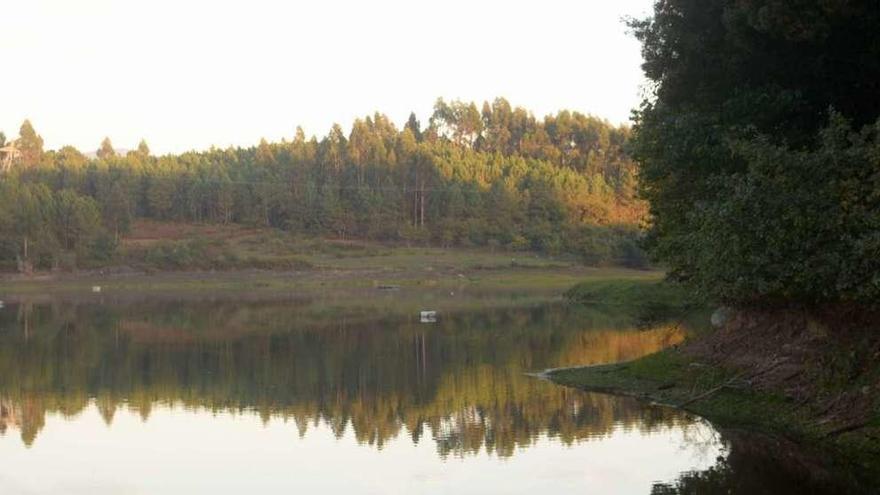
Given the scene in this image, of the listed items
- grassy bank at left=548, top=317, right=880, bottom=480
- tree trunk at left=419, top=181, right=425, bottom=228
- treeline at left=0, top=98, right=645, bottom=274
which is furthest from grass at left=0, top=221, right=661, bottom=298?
grassy bank at left=548, top=317, right=880, bottom=480

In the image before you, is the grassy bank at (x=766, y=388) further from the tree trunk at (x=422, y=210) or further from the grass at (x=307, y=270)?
the tree trunk at (x=422, y=210)

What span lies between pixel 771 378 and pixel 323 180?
Answer: 14920 cm

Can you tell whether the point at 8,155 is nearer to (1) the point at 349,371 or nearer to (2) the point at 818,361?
(1) the point at 349,371

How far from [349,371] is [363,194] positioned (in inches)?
4579

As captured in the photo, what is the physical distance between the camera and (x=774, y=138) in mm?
25078

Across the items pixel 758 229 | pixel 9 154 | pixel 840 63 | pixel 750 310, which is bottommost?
pixel 750 310

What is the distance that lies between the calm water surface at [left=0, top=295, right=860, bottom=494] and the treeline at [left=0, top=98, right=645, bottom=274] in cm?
8008

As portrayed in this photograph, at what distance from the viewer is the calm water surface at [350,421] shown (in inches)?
778

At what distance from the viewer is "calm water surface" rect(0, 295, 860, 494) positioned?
19750 mm

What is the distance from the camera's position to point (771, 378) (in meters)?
24.9

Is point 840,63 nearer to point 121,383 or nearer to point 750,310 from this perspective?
point 750,310

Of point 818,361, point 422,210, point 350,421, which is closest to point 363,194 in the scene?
point 422,210

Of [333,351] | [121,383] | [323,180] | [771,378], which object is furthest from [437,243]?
[771,378]

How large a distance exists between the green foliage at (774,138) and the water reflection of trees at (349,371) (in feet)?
15.7
